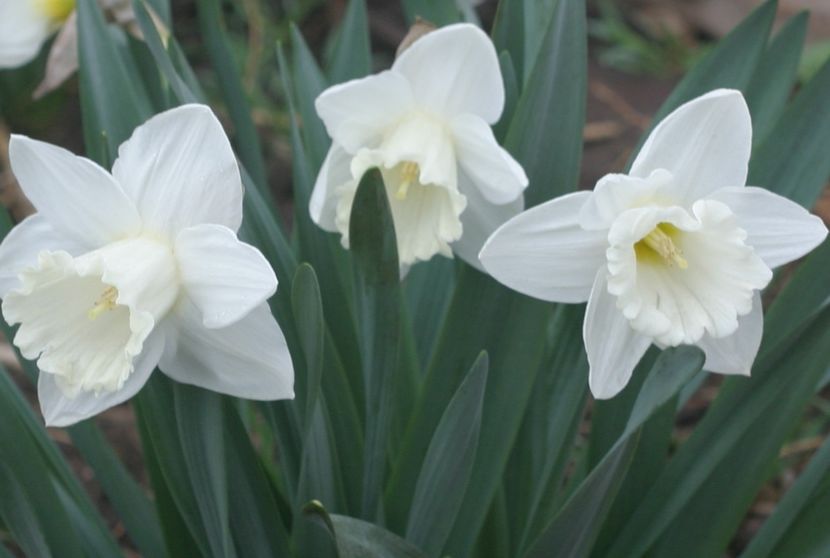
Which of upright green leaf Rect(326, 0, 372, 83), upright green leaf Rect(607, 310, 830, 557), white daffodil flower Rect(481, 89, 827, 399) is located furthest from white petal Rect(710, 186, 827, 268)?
upright green leaf Rect(326, 0, 372, 83)

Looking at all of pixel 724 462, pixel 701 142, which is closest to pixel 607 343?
pixel 701 142

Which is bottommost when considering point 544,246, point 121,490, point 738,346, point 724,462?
point 121,490

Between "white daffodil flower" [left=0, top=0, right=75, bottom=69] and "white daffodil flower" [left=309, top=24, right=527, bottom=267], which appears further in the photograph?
"white daffodil flower" [left=0, top=0, right=75, bottom=69]

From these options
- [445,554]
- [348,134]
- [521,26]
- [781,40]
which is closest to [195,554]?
[445,554]

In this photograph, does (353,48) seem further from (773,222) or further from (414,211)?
(773,222)

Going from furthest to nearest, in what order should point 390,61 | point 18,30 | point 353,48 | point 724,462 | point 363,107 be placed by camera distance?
point 390,61
point 353,48
point 18,30
point 724,462
point 363,107

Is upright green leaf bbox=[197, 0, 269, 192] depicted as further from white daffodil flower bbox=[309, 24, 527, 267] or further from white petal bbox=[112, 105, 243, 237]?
white petal bbox=[112, 105, 243, 237]
